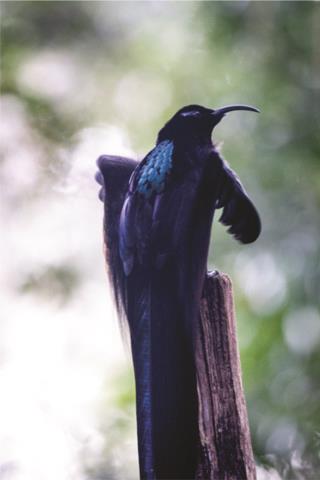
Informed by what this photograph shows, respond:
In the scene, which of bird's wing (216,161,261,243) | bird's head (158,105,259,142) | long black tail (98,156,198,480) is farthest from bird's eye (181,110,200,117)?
long black tail (98,156,198,480)

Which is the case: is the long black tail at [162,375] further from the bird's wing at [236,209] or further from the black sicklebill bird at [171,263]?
the bird's wing at [236,209]

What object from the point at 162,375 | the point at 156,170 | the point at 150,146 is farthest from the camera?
the point at 150,146

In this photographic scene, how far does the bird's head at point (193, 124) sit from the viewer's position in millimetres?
1625

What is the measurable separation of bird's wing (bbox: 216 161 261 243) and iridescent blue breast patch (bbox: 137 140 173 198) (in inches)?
4.8

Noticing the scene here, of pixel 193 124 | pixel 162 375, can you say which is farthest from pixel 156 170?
pixel 162 375

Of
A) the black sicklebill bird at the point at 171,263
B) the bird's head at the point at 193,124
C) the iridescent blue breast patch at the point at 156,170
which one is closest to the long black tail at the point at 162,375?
the black sicklebill bird at the point at 171,263

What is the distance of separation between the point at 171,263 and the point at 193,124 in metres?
0.32


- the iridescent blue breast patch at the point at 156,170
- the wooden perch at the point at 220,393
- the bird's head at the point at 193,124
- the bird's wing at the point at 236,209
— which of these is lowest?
the wooden perch at the point at 220,393

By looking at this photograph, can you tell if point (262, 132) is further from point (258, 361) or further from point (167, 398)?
point (167, 398)

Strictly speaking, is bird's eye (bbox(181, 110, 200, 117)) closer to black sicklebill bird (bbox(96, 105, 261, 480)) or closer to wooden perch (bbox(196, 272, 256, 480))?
black sicklebill bird (bbox(96, 105, 261, 480))

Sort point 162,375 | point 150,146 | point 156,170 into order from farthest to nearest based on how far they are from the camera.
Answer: point 150,146
point 156,170
point 162,375

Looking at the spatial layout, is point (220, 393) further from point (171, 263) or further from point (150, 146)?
point (150, 146)

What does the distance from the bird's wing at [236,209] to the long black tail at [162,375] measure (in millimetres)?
196

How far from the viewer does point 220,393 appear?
4.92 ft
